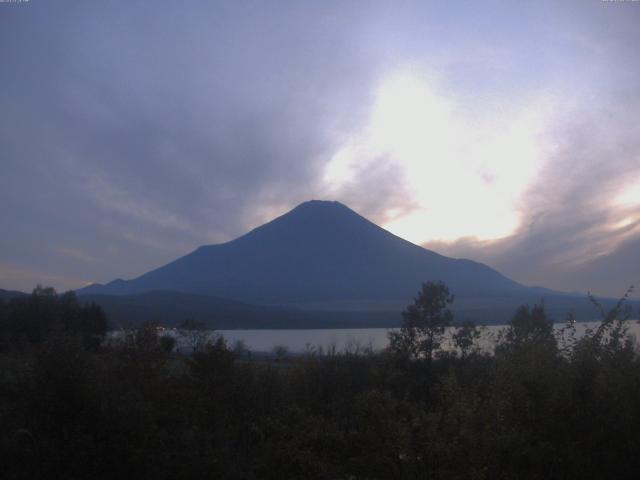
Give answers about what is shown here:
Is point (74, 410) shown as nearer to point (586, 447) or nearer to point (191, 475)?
point (191, 475)

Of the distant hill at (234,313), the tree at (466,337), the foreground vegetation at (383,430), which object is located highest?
the distant hill at (234,313)

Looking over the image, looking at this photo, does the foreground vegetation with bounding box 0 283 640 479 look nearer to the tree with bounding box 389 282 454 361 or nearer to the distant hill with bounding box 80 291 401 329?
the tree with bounding box 389 282 454 361

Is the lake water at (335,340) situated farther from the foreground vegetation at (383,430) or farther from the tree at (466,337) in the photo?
the foreground vegetation at (383,430)

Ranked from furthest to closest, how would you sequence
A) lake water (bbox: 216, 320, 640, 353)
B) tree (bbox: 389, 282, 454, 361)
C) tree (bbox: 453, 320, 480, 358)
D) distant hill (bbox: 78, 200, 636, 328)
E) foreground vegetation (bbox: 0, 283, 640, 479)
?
1. distant hill (bbox: 78, 200, 636, 328)
2. tree (bbox: 389, 282, 454, 361)
3. tree (bbox: 453, 320, 480, 358)
4. lake water (bbox: 216, 320, 640, 353)
5. foreground vegetation (bbox: 0, 283, 640, 479)

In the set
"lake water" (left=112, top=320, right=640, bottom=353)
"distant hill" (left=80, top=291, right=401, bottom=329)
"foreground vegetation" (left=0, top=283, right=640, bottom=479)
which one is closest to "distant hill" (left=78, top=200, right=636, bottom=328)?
"distant hill" (left=80, top=291, right=401, bottom=329)

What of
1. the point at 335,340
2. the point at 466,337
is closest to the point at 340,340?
the point at 335,340

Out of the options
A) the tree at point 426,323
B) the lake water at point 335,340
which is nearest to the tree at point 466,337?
the lake water at point 335,340

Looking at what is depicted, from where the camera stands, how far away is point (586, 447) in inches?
294

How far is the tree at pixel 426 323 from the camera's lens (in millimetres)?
25172

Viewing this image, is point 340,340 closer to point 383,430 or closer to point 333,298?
point 383,430

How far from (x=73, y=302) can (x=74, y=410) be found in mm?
45809

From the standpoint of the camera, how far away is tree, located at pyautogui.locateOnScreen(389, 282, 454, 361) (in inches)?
991

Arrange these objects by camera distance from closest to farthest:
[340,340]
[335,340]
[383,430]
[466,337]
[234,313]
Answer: [383,430] → [466,337] → [335,340] → [340,340] → [234,313]

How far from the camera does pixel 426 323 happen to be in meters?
26.3
